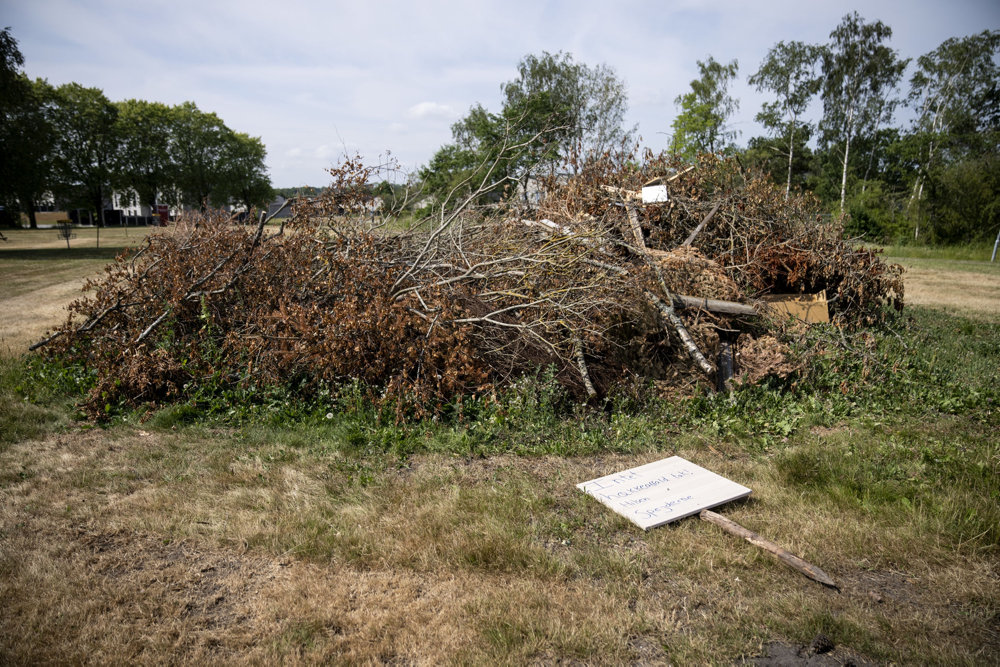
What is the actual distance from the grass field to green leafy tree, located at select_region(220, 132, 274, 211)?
4843 cm

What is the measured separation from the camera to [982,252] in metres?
22.5

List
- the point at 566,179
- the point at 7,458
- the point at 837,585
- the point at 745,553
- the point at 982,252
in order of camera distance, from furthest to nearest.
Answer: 1. the point at 982,252
2. the point at 566,179
3. the point at 7,458
4. the point at 745,553
5. the point at 837,585

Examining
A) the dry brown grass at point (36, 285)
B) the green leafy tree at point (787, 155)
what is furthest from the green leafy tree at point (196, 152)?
the green leafy tree at point (787, 155)

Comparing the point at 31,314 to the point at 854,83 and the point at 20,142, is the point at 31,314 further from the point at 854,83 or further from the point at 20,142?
the point at 854,83

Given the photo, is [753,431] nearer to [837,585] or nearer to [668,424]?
[668,424]

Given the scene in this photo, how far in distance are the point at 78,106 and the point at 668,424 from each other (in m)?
51.0

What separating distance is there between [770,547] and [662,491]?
2.40 feet

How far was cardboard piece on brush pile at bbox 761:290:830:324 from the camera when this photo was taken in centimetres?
655

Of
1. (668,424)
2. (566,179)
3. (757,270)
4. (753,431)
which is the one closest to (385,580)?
(668,424)

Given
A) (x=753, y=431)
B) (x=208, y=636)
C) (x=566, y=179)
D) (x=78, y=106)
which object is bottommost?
(x=208, y=636)

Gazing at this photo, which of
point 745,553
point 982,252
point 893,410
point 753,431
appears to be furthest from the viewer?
point 982,252

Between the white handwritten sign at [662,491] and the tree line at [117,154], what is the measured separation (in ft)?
106

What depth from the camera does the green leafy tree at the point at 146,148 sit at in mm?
43875

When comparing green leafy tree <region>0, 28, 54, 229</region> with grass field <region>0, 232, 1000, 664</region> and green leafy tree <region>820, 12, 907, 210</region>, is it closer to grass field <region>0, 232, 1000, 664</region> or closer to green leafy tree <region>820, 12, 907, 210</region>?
grass field <region>0, 232, 1000, 664</region>
